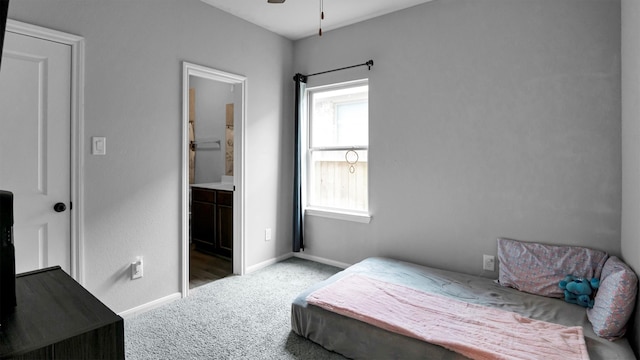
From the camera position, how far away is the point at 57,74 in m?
2.21

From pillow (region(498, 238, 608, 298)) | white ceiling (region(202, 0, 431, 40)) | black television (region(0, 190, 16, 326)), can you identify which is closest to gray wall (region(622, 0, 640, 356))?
pillow (region(498, 238, 608, 298))

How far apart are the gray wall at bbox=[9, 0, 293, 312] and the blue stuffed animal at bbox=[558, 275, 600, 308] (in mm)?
2901

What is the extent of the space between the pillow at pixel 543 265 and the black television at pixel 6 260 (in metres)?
2.76

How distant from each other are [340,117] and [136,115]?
79.3 inches

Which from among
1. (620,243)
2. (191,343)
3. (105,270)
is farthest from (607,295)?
(105,270)

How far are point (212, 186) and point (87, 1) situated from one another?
2.34 meters

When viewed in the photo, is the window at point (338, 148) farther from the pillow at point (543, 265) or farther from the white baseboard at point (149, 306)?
the white baseboard at point (149, 306)

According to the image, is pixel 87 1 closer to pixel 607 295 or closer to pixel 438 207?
pixel 438 207

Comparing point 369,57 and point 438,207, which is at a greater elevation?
point 369,57

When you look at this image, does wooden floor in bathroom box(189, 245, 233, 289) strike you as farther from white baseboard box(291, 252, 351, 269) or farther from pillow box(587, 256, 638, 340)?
pillow box(587, 256, 638, 340)

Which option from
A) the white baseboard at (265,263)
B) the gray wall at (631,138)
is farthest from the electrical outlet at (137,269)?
the gray wall at (631,138)

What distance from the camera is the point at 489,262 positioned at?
2768mm

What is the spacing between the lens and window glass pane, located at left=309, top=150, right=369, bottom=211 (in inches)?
142

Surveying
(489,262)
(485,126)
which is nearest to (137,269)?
(489,262)
